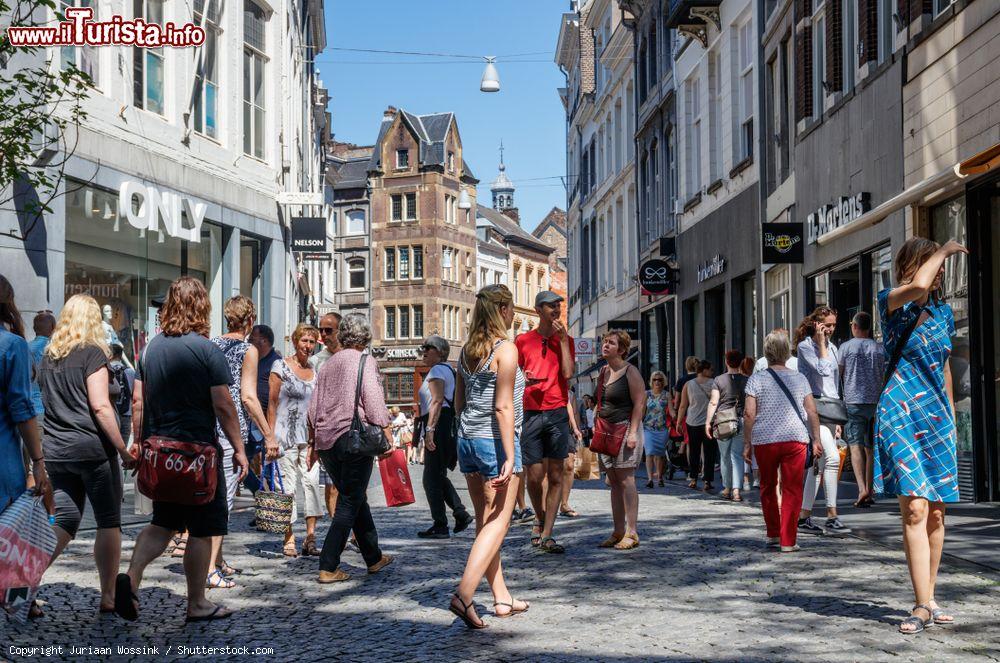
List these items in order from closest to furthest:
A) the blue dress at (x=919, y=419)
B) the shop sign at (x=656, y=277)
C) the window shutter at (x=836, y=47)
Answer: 1. the blue dress at (x=919, y=419)
2. the window shutter at (x=836, y=47)
3. the shop sign at (x=656, y=277)

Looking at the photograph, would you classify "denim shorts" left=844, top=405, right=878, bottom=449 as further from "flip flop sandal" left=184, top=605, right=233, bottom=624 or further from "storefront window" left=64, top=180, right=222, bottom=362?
"storefront window" left=64, top=180, right=222, bottom=362

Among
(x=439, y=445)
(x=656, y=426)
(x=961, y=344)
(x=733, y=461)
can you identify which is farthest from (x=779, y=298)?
(x=439, y=445)

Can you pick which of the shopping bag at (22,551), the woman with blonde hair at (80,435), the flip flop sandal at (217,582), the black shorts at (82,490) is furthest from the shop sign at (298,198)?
the shopping bag at (22,551)

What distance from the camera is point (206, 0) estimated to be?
20.2m

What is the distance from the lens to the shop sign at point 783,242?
1916cm

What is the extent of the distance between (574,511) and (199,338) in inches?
270

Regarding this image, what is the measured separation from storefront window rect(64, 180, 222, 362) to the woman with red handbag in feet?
24.3

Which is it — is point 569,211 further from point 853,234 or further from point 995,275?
point 995,275

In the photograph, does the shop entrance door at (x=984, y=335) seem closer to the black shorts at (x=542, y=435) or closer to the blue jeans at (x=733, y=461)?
the blue jeans at (x=733, y=461)

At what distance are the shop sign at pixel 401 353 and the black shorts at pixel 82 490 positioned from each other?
67.8 m

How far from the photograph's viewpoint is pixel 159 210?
17547mm

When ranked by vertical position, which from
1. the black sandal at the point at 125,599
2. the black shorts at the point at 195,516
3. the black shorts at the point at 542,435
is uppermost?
the black shorts at the point at 542,435

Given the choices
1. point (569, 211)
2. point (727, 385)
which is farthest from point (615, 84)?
point (727, 385)

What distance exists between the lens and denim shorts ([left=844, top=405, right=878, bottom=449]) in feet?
41.5
